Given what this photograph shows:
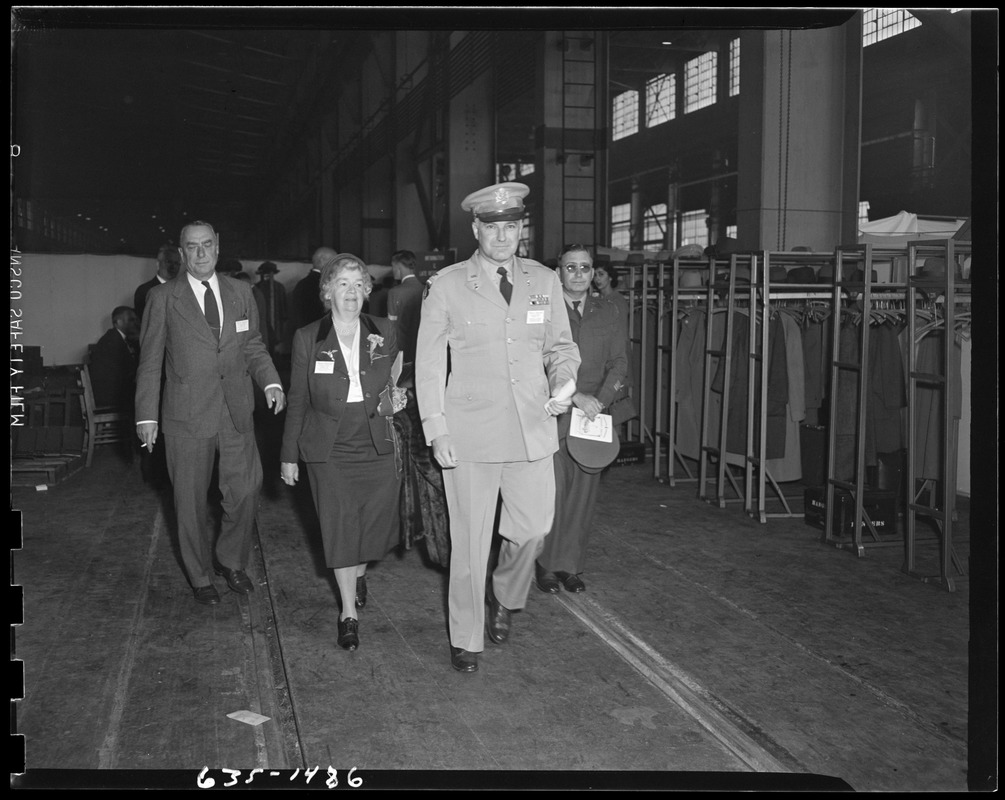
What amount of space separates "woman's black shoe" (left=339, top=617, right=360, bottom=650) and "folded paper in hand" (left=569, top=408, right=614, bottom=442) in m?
1.47

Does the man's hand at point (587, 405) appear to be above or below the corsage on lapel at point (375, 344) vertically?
below

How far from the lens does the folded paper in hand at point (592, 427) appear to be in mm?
4891

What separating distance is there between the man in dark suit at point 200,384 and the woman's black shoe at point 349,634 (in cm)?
93

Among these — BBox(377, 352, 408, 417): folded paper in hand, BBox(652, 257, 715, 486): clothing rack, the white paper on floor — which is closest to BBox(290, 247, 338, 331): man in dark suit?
BBox(652, 257, 715, 486): clothing rack

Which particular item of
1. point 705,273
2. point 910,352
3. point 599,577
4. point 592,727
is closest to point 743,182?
point 705,273

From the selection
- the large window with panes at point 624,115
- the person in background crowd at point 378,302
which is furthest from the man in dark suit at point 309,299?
the large window with panes at point 624,115

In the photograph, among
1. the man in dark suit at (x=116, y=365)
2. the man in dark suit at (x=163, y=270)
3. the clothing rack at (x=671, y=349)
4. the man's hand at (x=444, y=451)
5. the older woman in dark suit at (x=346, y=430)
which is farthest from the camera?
the man in dark suit at (x=116, y=365)

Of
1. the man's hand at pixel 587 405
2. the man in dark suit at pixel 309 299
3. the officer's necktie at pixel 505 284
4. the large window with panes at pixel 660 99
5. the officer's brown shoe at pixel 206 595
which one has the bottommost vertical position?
the officer's brown shoe at pixel 206 595

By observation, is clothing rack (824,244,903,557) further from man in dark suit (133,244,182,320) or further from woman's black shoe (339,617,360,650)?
man in dark suit (133,244,182,320)

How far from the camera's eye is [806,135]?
988 cm

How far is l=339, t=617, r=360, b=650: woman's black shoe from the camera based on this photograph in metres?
4.21

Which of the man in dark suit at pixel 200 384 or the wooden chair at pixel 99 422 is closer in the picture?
the man in dark suit at pixel 200 384

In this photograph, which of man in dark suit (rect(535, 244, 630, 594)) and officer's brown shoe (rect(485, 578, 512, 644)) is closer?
officer's brown shoe (rect(485, 578, 512, 644))

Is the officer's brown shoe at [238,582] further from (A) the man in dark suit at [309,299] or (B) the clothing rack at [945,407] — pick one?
(A) the man in dark suit at [309,299]
